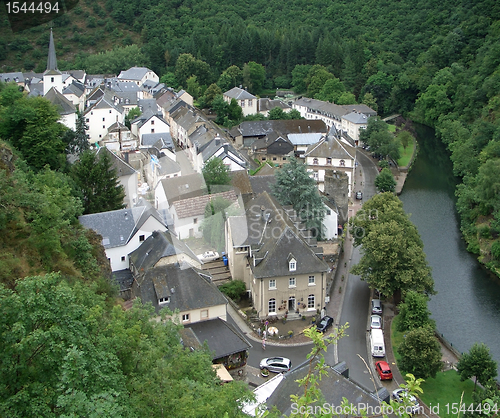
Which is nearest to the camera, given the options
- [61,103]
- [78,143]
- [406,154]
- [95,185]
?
[95,185]

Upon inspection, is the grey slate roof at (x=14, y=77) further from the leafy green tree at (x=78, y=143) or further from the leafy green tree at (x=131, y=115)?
the leafy green tree at (x=78, y=143)

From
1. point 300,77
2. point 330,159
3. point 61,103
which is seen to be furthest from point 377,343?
point 300,77

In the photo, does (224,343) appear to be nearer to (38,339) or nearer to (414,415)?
(414,415)

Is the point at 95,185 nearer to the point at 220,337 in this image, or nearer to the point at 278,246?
the point at 278,246

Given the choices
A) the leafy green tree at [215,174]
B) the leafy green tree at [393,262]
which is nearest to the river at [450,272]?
the leafy green tree at [393,262]

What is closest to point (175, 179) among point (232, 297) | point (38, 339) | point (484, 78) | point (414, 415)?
point (232, 297)
